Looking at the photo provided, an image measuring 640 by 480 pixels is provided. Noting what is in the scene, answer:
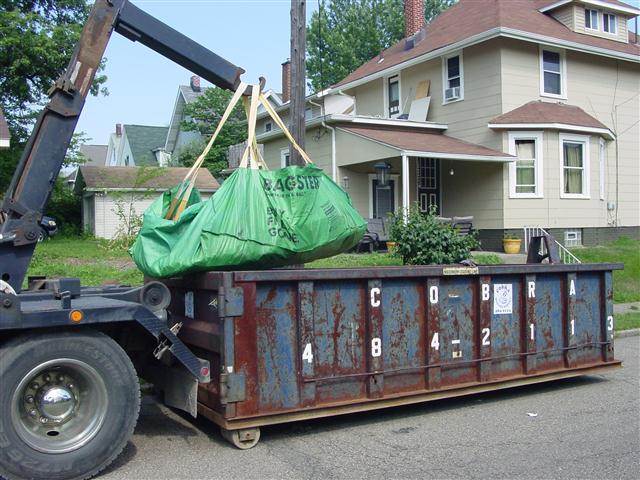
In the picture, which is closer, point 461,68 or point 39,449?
point 39,449

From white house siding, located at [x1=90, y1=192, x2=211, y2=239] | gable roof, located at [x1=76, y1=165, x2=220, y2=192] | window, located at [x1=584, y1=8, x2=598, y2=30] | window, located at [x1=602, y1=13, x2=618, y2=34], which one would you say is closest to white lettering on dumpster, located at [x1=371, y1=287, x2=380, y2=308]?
gable roof, located at [x1=76, y1=165, x2=220, y2=192]

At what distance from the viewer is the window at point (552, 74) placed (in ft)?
71.6

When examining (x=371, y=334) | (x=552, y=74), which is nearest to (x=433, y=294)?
(x=371, y=334)

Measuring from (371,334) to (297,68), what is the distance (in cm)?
549

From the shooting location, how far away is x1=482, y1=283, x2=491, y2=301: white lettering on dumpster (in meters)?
6.89

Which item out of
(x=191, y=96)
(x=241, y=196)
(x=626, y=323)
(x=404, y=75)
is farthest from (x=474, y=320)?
(x=191, y=96)

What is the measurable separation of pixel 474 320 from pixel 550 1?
20754 millimetres

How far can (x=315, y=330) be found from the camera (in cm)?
582

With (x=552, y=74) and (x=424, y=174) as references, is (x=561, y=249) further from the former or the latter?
(x=552, y=74)

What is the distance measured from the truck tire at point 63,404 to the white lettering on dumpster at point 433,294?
2904 millimetres

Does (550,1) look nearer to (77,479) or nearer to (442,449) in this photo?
(442,449)

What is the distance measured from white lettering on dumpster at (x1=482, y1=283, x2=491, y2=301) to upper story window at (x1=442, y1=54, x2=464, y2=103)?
16.2 meters

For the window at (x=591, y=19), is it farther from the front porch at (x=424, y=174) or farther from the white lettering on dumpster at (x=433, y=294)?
the white lettering on dumpster at (x=433, y=294)

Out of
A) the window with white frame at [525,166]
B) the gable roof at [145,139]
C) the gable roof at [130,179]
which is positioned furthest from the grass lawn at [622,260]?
the gable roof at [145,139]
